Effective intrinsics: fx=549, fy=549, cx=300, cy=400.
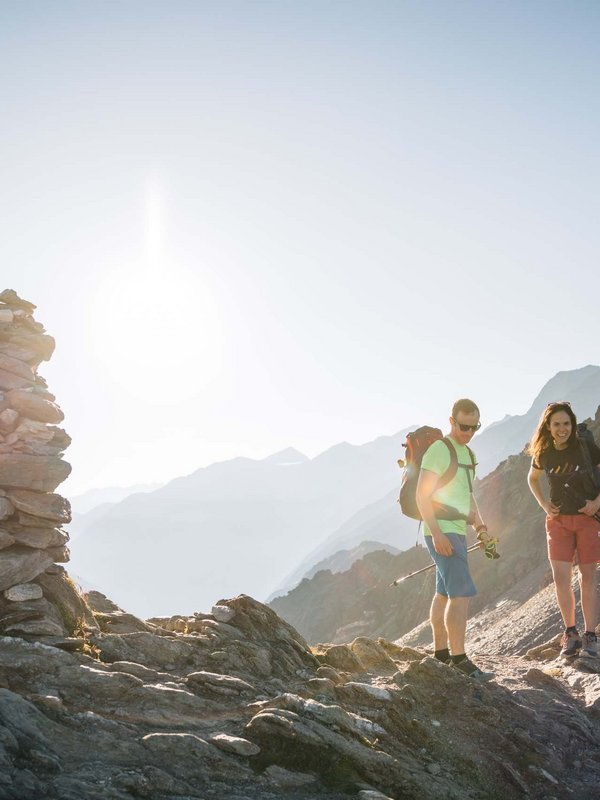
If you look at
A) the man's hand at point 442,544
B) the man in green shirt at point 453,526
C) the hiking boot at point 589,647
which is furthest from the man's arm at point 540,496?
the man's hand at point 442,544

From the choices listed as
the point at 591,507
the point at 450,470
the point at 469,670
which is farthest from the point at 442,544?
the point at 591,507

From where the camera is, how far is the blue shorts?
7781 mm

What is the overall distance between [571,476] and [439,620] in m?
3.13

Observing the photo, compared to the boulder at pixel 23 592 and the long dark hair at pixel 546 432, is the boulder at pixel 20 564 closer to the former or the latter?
the boulder at pixel 23 592

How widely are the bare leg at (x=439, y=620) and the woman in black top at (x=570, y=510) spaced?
188 centimetres

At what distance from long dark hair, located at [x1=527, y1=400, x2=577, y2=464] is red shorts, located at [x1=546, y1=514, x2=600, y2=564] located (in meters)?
1.07

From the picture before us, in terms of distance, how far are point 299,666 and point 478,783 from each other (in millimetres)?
3179

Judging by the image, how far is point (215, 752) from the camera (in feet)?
16.0

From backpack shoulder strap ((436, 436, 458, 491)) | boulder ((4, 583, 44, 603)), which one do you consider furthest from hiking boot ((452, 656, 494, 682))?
boulder ((4, 583, 44, 603))

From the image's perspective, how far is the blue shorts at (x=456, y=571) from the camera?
306 inches

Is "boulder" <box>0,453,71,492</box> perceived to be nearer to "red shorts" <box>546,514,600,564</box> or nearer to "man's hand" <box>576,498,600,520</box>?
"red shorts" <box>546,514,600,564</box>

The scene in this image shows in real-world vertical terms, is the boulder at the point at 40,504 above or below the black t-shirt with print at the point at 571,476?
above

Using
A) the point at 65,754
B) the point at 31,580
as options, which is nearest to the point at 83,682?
the point at 65,754

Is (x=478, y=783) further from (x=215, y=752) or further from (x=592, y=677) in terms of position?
(x=592, y=677)
